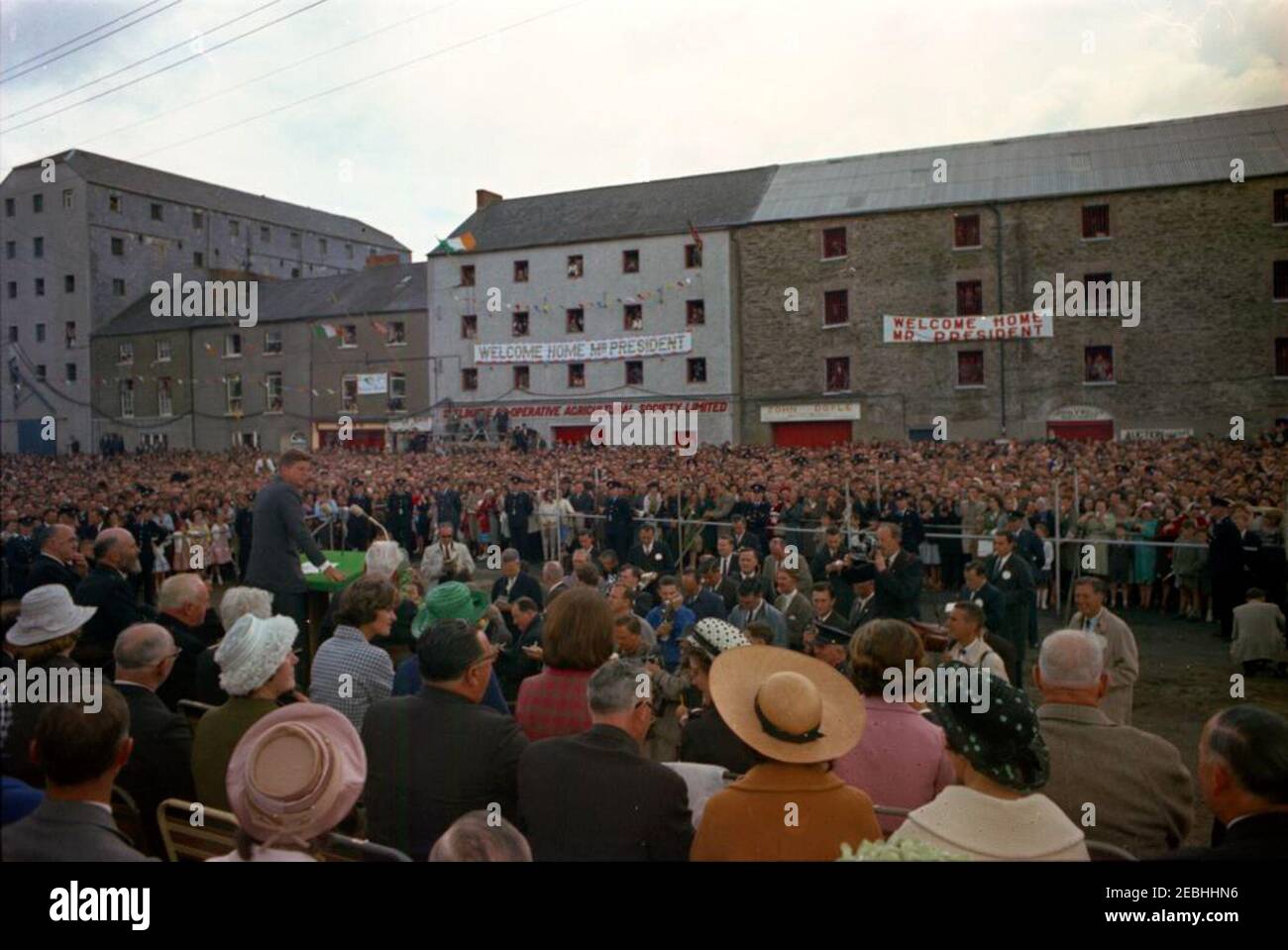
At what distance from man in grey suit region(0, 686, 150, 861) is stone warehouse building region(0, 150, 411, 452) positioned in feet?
99.6

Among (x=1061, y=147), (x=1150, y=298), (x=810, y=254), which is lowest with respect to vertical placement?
(x=1150, y=298)

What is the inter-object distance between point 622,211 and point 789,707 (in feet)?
118

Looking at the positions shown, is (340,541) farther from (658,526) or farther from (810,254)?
(810,254)

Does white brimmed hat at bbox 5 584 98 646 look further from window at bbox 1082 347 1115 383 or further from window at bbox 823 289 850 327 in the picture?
window at bbox 823 289 850 327

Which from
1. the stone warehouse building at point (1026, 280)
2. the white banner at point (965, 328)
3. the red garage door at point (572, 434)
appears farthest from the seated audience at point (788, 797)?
the red garage door at point (572, 434)

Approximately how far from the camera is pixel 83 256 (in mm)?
38406

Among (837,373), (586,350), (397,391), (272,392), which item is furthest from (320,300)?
(837,373)

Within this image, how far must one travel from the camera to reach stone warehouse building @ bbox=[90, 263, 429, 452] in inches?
1532

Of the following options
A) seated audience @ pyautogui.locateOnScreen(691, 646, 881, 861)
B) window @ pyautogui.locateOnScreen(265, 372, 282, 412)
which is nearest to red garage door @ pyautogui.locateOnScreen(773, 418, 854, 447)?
window @ pyautogui.locateOnScreen(265, 372, 282, 412)

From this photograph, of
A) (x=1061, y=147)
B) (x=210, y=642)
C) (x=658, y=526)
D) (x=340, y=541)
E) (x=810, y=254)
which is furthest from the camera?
(x=810, y=254)

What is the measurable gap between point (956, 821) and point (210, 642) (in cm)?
445

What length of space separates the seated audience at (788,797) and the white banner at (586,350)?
3151 centimetres

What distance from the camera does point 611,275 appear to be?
35.3 m
